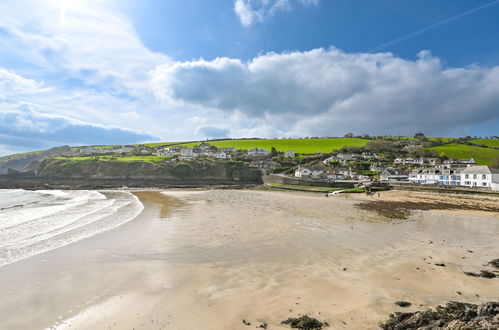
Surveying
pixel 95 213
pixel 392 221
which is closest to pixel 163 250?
pixel 95 213

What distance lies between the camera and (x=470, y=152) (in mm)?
92062

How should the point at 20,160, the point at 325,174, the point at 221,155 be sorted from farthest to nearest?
the point at 20,160
the point at 221,155
the point at 325,174

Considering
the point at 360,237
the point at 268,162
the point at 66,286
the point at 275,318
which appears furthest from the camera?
the point at 268,162

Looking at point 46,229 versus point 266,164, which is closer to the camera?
point 46,229

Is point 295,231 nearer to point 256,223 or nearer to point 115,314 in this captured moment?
point 256,223

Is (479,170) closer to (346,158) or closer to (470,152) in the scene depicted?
(346,158)

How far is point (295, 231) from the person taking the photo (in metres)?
15.1

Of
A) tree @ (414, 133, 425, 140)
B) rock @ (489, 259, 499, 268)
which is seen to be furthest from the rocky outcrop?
tree @ (414, 133, 425, 140)

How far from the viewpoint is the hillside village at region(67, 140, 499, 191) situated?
160ft

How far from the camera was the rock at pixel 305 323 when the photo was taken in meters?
5.65

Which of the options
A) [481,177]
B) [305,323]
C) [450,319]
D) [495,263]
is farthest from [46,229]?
[481,177]

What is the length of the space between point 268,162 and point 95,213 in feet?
210

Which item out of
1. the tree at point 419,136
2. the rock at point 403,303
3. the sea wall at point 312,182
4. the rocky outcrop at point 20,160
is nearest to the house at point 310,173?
the sea wall at point 312,182

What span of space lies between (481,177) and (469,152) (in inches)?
2435
